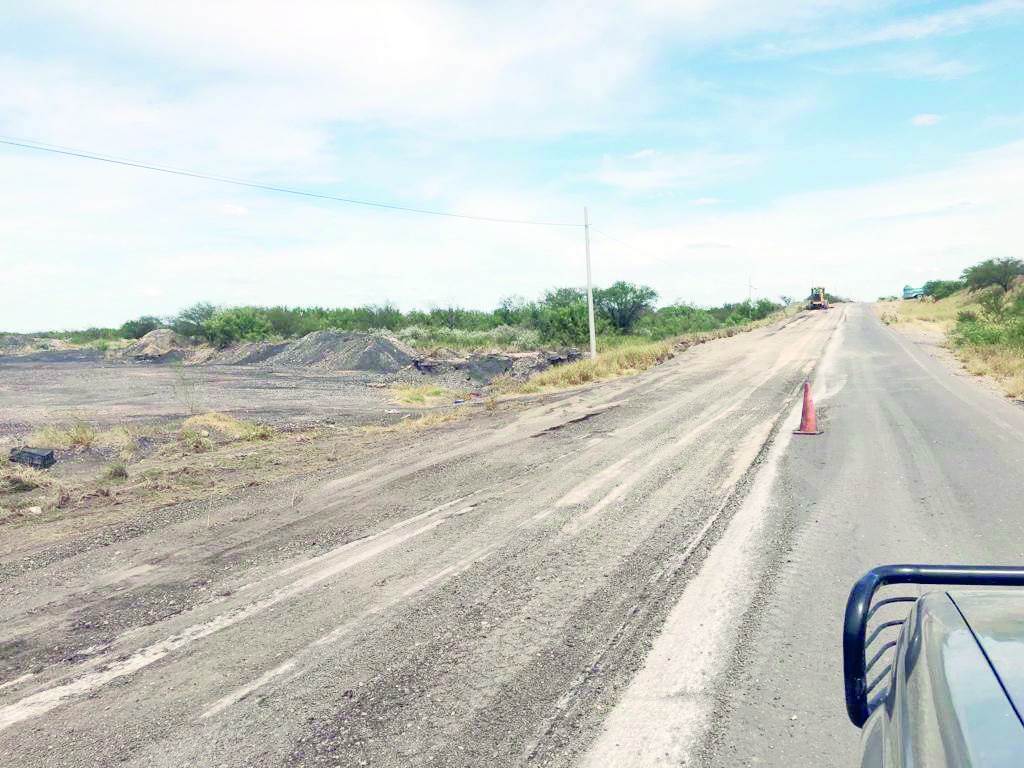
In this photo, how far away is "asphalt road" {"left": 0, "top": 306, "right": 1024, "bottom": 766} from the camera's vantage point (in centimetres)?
330

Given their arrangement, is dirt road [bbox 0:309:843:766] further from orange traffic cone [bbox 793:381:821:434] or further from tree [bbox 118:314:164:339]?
tree [bbox 118:314:164:339]

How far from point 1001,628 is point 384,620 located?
3686 mm

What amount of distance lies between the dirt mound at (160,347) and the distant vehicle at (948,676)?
57055 mm

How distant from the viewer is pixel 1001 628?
1.77 meters

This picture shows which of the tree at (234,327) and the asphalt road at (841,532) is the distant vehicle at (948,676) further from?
the tree at (234,327)

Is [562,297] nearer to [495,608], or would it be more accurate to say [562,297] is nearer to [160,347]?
[160,347]

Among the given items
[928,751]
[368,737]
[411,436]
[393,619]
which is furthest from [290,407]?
[928,751]

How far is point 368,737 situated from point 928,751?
2611 mm

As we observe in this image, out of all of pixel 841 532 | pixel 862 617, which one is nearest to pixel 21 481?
pixel 841 532

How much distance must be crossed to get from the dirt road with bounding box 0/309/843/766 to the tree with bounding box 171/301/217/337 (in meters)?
57.3

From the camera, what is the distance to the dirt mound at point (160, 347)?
53.0m

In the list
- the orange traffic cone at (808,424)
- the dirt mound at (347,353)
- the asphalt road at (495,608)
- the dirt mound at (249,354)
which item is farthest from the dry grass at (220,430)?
the dirt mound at (249,354)

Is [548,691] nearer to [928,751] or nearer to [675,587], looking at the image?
[675,587]

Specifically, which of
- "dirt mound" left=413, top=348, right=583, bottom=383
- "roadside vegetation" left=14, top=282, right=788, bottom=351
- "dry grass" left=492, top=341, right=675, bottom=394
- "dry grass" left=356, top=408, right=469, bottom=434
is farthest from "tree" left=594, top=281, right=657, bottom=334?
"dry grass" left=356, top=408, right=469, bottom=434
